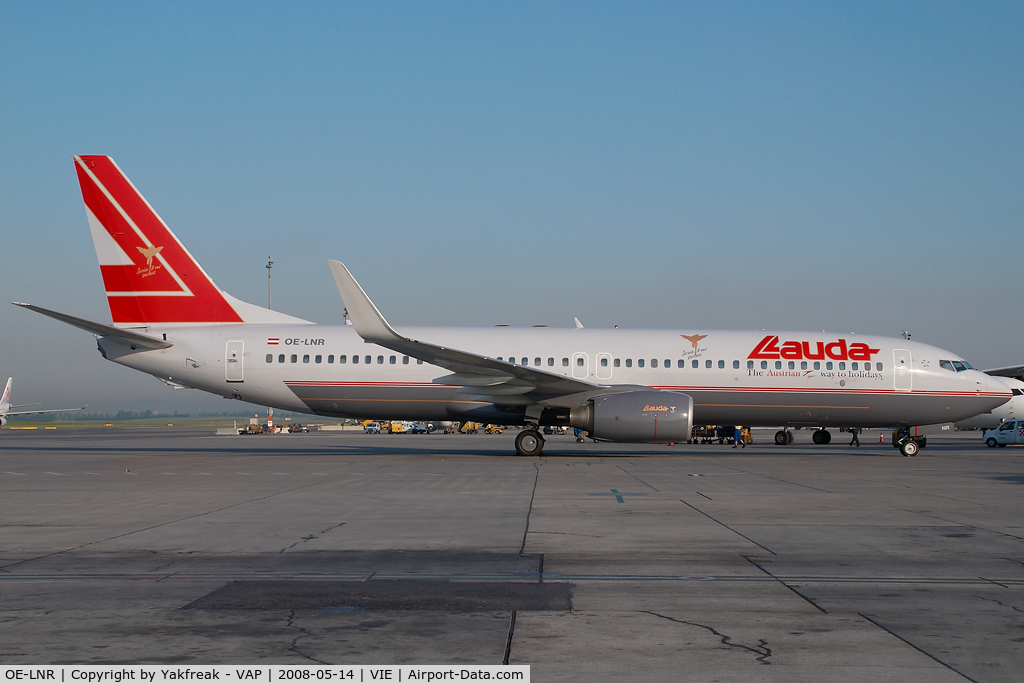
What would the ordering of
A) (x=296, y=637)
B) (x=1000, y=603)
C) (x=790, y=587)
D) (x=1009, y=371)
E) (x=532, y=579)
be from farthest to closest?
(x=1009, y=371)
(x=532, y=579)
(x=790, y=587)
(x=1000, y=603)
(x=296, y=637)

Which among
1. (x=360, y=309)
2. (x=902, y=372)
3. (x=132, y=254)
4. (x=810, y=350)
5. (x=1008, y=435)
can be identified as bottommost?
(x=1008, y=435)

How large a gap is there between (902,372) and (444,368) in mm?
13645

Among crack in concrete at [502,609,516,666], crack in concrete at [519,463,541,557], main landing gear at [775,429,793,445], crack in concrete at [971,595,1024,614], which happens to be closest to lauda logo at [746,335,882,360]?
crack in concrete at [519,463,541,557]

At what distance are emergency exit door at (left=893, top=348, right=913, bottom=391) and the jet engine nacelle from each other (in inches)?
292

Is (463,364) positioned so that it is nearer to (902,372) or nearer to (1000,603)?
(902,372)

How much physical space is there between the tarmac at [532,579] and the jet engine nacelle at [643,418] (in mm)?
6215

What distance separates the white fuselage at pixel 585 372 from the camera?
74.4 ft

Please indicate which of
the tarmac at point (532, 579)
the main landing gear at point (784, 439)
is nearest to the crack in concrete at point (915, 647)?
the tarmac at point (532, 579)

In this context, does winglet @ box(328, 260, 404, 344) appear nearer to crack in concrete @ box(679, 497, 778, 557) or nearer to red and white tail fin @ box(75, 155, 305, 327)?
red and white tail fin @ box(75, 155, 305, 327)

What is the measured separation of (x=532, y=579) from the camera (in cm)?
643

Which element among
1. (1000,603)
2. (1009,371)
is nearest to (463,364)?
(1000,603)

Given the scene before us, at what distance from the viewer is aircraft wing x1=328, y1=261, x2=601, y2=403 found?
19000 mm

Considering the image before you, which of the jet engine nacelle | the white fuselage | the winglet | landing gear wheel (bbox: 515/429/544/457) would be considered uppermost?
the winglet

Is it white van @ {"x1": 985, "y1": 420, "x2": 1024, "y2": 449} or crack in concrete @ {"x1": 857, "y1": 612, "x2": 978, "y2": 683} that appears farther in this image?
white van @ {"x1": 985, "y1": 420, "x2": 1024, "y2": 449}
